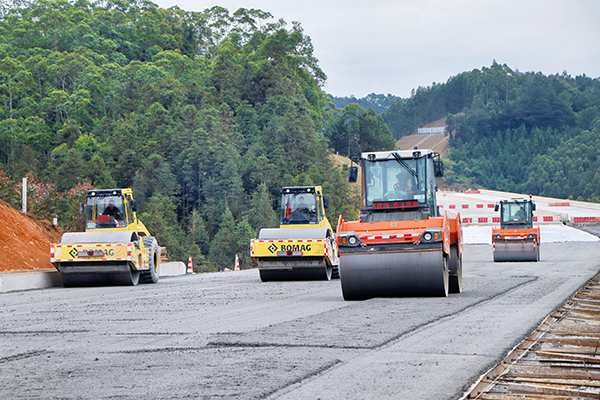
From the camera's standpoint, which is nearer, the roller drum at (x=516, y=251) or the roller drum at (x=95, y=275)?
the roller drum at (x=95, y=275)

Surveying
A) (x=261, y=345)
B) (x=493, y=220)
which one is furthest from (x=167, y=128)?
(x=261, y=345)

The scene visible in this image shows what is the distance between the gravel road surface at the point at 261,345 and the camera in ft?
21.6

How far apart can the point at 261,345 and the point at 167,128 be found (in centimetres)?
7593

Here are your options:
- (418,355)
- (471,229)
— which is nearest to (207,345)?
(418,355)

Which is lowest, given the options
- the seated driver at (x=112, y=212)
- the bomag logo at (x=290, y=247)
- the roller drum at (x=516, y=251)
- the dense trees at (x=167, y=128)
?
the roller drum at (x=516, y=251)

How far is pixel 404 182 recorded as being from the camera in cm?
1505

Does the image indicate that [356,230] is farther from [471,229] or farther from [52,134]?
[52,134]

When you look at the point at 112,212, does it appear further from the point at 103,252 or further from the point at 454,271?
the point at 454,271

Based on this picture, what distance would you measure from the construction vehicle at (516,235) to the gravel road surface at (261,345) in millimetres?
17534

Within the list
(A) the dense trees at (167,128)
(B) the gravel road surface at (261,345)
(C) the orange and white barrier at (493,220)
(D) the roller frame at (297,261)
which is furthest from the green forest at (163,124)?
(B) the gravel road surface at (261,345)

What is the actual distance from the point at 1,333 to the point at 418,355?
623 cm

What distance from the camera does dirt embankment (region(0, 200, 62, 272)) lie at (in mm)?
25219

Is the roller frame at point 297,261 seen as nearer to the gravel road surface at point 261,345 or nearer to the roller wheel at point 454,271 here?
the gravel road surface at point 261,345

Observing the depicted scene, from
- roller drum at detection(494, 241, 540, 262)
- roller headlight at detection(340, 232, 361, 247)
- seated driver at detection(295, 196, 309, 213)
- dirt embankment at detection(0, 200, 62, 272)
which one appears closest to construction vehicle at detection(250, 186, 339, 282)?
seated driver at detection(295, 196, 309, 213)
